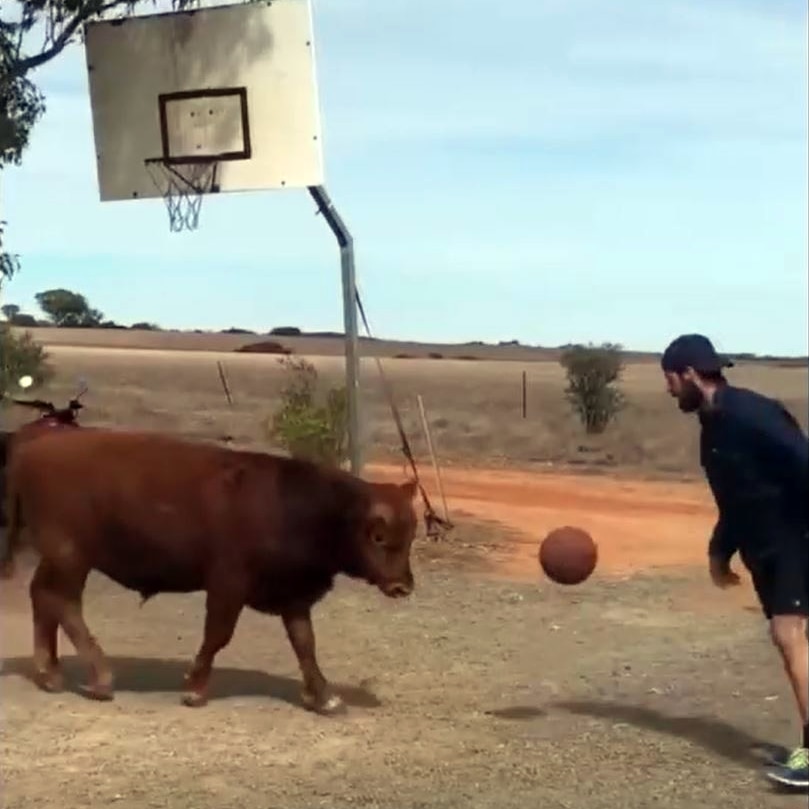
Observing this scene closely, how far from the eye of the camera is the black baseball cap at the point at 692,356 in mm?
7039

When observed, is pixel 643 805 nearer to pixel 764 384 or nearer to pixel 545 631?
pixel 545 631

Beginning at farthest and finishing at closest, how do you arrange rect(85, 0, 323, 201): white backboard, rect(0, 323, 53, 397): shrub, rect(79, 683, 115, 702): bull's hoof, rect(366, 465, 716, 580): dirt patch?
rect(0, 323, 53, 397): shrub → rect(366, 465, 716, 580): dirt patch → rect(85, 0, 323, 201): white backboard → rect(79, 683, 115, 702): bull's hoof

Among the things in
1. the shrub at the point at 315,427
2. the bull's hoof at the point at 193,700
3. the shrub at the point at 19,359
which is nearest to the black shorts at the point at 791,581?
the bull's hoof at the point at 193,700

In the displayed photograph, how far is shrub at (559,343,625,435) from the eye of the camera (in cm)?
3538

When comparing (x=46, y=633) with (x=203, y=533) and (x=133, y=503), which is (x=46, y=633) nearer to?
(x=133, y=503)

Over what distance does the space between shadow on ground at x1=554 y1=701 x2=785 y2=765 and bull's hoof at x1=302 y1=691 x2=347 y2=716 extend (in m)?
1.12

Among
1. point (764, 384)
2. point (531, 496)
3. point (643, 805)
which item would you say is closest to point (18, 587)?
point (643, 805)

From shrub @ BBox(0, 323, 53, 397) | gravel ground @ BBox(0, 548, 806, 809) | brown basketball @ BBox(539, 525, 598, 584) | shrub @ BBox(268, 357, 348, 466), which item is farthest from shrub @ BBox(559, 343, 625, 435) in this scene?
brown basketball @ BBox(539, 525, 598, 584)

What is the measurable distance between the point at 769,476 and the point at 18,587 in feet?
22.8

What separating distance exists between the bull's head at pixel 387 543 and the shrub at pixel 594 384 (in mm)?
26789

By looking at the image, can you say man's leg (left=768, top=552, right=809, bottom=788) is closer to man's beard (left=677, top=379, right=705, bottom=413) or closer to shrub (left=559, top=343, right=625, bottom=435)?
man's beard (left=677, top=379, right=705, bottom=413)

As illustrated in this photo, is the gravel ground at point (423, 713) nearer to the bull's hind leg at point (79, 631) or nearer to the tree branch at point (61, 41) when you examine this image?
the bull's hind leg at point (79, 631)

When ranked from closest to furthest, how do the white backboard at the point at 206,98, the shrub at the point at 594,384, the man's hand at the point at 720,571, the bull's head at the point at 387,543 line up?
1. the man's hand at the point at 720,571
2. the bull's head at the point at 387,543
3. the white backboard at the point at 206,98
4. the shrub at the point at 594,384

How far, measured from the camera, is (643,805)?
6457 millimetres
